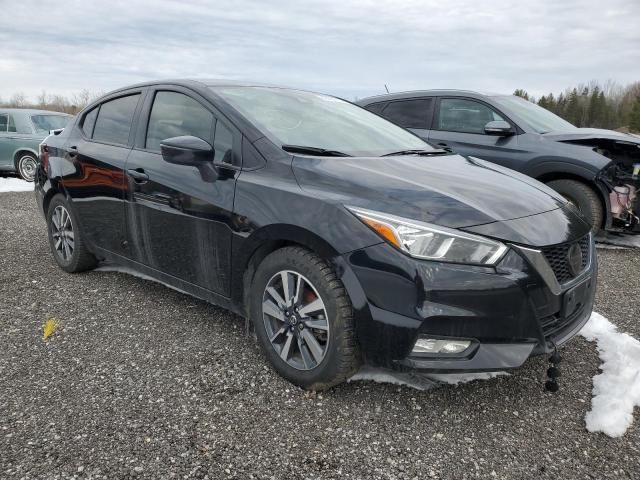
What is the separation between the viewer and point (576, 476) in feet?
6.52

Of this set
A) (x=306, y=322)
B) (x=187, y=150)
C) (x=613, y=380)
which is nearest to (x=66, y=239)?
(x=187, y=150)

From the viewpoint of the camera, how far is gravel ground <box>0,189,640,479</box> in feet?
6.64

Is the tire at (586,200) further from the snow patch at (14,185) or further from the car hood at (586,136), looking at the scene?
the snow patch at (14,185)

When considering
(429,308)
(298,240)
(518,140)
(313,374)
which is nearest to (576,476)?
(429,308)

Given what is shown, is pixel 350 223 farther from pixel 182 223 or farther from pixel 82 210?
pixel 82 210

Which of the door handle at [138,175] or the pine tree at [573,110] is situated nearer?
the door handle at [138,175]

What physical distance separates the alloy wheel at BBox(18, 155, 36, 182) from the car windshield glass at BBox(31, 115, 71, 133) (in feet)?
2.24

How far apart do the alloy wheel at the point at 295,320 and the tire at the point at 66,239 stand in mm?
2255

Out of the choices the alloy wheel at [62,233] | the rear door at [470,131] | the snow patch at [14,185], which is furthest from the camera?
the snow patch at [14,185]

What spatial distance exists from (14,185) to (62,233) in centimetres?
763

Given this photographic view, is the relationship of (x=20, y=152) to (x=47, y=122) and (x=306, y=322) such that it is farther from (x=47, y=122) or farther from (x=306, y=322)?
(x=306, y=322)

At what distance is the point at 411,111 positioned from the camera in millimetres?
6605

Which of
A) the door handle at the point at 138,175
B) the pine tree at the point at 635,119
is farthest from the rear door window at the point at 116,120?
the pine tree at the point at 635,119

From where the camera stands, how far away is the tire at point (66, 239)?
4113 mm
